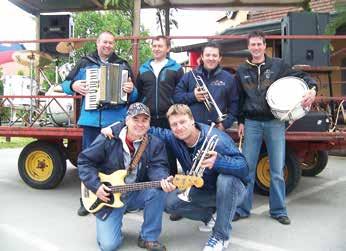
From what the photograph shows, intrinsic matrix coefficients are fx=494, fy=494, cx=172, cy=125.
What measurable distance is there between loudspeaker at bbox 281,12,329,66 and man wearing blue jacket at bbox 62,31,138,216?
104 inches

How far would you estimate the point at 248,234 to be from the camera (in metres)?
4.62

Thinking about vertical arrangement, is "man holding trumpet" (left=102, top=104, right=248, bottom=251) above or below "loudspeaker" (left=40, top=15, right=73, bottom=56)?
below

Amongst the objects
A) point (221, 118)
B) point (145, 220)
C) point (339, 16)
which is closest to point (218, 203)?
point (145, 220)

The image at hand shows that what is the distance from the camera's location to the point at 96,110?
5035 mm

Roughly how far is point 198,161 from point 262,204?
2112mm

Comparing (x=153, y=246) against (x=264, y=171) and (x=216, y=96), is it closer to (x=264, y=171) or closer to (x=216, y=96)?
(x=216, y=96)

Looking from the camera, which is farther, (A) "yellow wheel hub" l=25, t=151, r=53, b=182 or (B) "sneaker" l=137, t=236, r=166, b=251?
(A) "yellow wheel hub" l=25, t=151, r=53, b=182

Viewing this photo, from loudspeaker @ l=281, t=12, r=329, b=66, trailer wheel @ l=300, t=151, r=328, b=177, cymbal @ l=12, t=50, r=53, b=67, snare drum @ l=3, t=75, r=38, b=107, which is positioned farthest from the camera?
trailer wheel @ l=300, t=151, r=328, b=177

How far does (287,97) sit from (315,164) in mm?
3293

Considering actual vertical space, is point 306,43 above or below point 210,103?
above

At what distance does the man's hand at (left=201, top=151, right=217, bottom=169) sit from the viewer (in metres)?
3.86

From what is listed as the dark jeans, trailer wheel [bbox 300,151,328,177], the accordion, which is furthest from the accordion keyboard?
trailer wheel [bbox 300,151,328,177]

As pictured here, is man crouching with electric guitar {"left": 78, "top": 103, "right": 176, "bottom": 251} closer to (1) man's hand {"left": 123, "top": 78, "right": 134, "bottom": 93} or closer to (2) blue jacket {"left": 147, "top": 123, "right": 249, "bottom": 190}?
(2) blue jacket {"left": 147, "top": 123, "right": 249, "bottom": 190}

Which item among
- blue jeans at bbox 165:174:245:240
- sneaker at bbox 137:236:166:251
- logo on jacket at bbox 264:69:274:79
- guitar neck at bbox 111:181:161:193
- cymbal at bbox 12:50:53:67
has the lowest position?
sneaker at bbox 137:236:166:251
